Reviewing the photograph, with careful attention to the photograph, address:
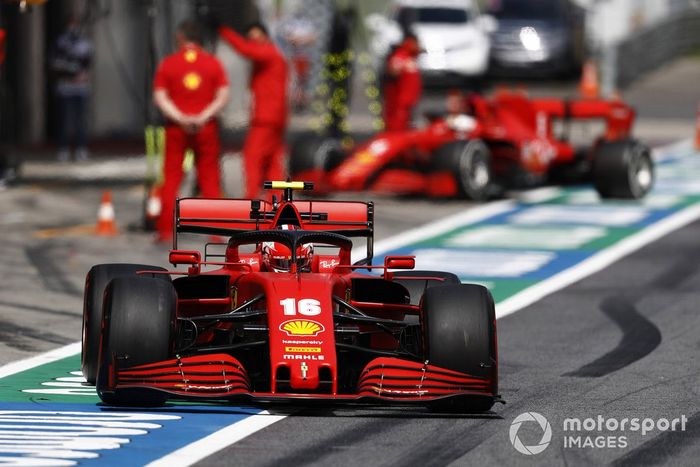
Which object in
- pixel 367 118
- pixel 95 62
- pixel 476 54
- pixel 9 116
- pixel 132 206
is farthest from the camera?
pixel 476 54

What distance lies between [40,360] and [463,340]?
3090 mm

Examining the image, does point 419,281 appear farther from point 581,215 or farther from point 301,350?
point 581,215

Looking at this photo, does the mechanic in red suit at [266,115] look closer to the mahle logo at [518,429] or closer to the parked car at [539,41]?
the mahle logo at [518,429]

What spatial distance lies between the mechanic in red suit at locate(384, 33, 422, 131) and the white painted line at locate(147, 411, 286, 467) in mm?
15167

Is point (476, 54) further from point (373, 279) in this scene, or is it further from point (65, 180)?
point (373, 279)

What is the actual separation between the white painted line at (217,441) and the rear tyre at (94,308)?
1118mm

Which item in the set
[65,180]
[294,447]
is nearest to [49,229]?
[65,180]

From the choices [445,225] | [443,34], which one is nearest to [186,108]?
[445,225]

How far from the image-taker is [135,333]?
29.2 feet

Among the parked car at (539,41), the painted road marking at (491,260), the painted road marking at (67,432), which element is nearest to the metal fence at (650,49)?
the parked car at (539,41)

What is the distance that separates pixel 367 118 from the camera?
108 feet

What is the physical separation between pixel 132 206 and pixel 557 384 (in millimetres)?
10424

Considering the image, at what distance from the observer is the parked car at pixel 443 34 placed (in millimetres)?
37812

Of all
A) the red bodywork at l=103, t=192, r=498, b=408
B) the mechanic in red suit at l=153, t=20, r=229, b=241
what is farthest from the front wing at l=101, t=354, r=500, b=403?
the mechanic in red suit at l=153, t=20, r=229, b=241
